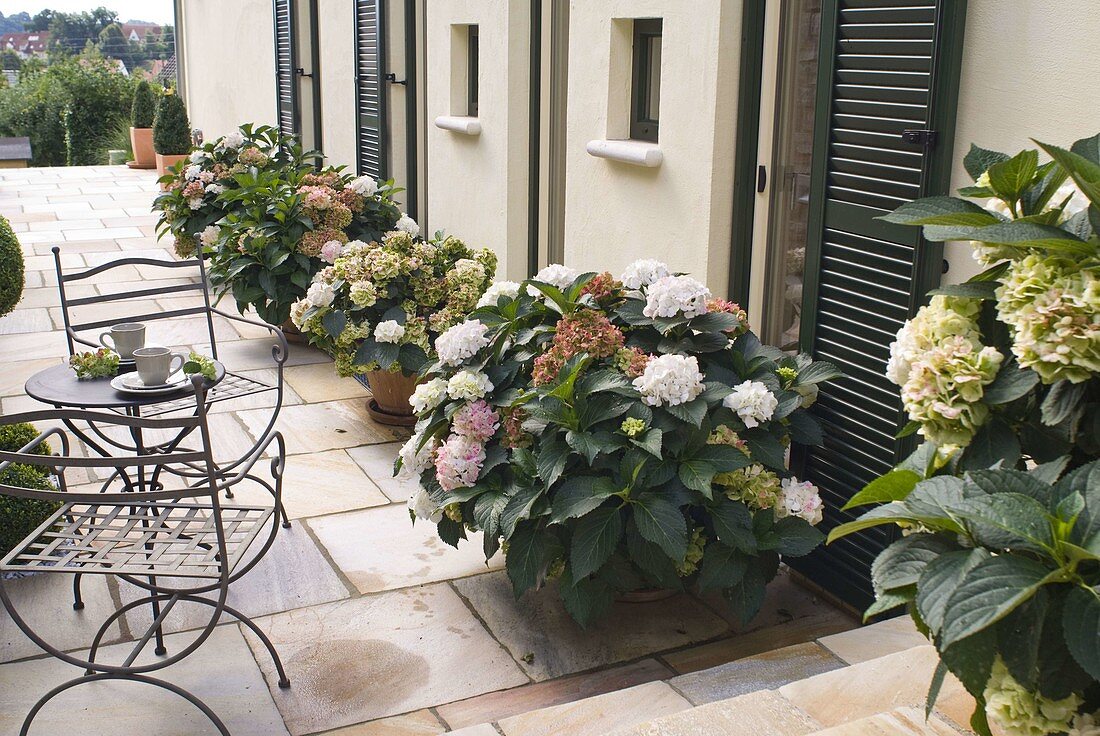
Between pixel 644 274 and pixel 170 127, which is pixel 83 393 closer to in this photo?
pixel 644 274

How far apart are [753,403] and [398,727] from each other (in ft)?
4.48

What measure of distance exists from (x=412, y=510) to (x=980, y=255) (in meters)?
2.43

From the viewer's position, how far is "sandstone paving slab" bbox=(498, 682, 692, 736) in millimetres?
2787

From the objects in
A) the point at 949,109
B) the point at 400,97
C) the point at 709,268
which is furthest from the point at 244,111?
the point at 949,109

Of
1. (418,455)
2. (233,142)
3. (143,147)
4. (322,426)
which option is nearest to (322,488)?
(322,426)

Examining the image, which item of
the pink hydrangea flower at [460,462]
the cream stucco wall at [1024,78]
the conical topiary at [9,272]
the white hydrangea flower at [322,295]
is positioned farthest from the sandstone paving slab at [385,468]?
the conical topiary at [9,272]

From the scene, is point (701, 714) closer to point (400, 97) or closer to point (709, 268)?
point (709, 268)

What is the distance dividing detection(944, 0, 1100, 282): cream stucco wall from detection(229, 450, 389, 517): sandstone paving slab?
2596 mm

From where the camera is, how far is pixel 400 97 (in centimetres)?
755

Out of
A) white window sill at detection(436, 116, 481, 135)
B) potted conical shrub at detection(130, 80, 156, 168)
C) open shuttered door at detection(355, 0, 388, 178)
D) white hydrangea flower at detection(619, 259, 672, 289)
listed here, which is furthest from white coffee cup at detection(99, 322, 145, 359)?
potted conical shrub at detection(130, 80, 156, 168)

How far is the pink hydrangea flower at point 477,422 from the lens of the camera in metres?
3.53

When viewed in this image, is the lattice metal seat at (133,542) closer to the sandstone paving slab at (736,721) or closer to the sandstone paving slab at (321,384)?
the sandstone paving slab at (736,721)

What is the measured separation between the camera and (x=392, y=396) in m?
5.58

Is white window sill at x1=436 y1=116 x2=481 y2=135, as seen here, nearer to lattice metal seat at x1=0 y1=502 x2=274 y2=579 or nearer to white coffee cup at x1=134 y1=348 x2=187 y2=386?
white coffee cup at x1=134 y1=348 x2=187 y2=386
